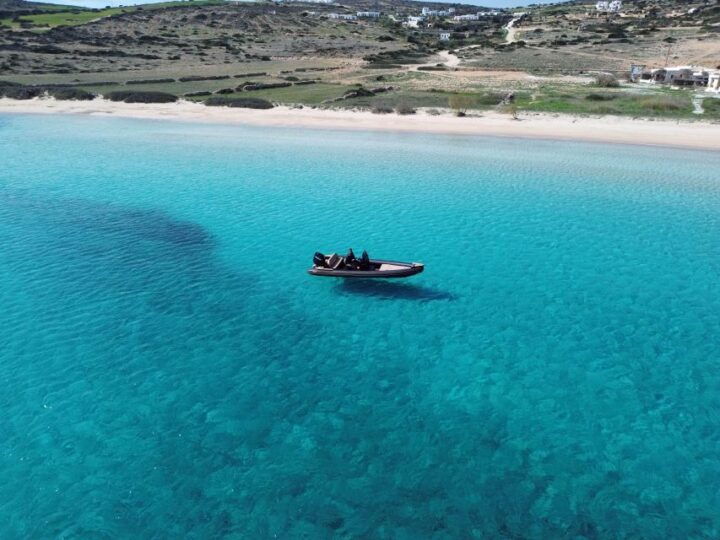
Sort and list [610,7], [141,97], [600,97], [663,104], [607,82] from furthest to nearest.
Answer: [610,7], [607,82], [141,97], [600,97], [663,104]

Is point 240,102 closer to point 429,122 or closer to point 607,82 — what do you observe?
point 429,122

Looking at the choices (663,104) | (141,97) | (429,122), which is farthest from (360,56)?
(663,104)

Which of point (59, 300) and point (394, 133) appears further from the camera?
point (394, 133)

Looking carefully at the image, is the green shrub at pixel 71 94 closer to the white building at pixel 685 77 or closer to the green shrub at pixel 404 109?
the green shrub at pixel 404 109

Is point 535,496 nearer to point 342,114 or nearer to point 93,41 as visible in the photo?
point 342,114

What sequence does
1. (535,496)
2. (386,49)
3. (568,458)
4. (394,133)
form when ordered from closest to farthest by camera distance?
(535,496) < (568,458) < (394,133) < (386,49)

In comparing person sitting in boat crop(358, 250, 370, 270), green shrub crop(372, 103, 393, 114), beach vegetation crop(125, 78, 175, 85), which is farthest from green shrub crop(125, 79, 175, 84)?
person sitting in boat crop(358, 250, 370, 270)

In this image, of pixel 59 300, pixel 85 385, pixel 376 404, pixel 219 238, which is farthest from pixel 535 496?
pixel 219 238
